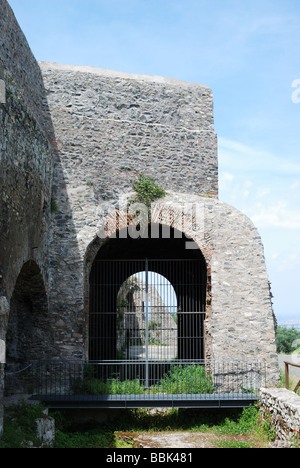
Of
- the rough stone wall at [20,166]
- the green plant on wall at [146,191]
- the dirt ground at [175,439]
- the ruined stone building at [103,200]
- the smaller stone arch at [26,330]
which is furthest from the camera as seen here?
the green plant on wall at [146,191]

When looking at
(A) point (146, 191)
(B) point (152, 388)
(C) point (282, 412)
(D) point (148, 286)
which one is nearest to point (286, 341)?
(D) point (148, 286)

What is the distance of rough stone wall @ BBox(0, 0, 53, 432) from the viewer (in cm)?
671

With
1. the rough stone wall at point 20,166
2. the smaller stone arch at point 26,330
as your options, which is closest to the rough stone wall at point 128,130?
the rough stone wall at point 20,166

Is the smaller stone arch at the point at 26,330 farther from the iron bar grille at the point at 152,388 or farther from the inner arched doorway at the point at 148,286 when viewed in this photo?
the inner arched doorway at the point at 148,286

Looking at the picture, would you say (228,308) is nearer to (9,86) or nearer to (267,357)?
(267,357)

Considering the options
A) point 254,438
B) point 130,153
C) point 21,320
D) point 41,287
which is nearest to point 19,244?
point 41,287

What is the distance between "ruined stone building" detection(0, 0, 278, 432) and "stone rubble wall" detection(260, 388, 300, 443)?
1070mm

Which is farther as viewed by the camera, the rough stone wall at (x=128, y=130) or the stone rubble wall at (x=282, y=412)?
the rough stone wall at (x=128, y=130)

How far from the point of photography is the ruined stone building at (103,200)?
30.3 feet

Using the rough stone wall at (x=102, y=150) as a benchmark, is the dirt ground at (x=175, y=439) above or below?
below

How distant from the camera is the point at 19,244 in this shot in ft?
24.4

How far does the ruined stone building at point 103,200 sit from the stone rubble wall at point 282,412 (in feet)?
3.51

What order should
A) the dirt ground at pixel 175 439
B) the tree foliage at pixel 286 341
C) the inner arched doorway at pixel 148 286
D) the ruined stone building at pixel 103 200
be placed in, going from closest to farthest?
the dirt ground at pixel 175 439
the ruined stone building at pixel 103 200
the inner arched doorway at pixel 148 286
the tree foliage at pixel 286 341

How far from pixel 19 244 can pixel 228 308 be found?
4470 millimetres
